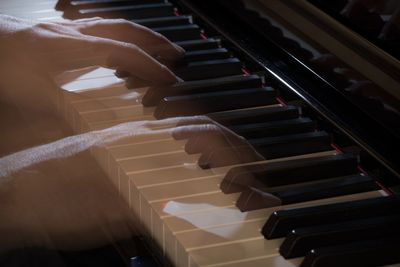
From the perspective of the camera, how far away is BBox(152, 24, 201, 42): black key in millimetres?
1635

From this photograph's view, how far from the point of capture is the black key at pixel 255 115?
1.27 m

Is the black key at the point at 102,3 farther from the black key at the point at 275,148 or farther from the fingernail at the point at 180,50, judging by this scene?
the black key at the point at 275,148

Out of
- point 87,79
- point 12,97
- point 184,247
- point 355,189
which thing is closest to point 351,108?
point 355,189

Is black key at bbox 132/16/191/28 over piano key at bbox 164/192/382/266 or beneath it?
over

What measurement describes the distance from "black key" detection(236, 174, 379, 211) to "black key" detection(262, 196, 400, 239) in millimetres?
46

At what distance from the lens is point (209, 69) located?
4.86 feet

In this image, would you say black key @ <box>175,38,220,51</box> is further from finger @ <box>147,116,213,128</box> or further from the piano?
finger @ <box>147,116,213,128</box>

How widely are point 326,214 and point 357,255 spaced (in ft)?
0.31

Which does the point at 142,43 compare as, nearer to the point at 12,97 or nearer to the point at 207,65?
the point at 207,65

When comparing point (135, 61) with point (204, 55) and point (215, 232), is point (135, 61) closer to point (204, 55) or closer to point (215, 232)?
point (204, 55)

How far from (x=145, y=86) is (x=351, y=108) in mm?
420

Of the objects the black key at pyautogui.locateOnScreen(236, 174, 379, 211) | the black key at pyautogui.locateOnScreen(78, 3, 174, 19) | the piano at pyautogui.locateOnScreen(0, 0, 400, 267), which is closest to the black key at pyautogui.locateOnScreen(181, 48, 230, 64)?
the piano at pyautogui.locateOnScreen(0, 0, 400, 267)

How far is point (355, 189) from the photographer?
1078mm

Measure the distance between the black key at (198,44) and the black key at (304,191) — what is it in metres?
0.57
